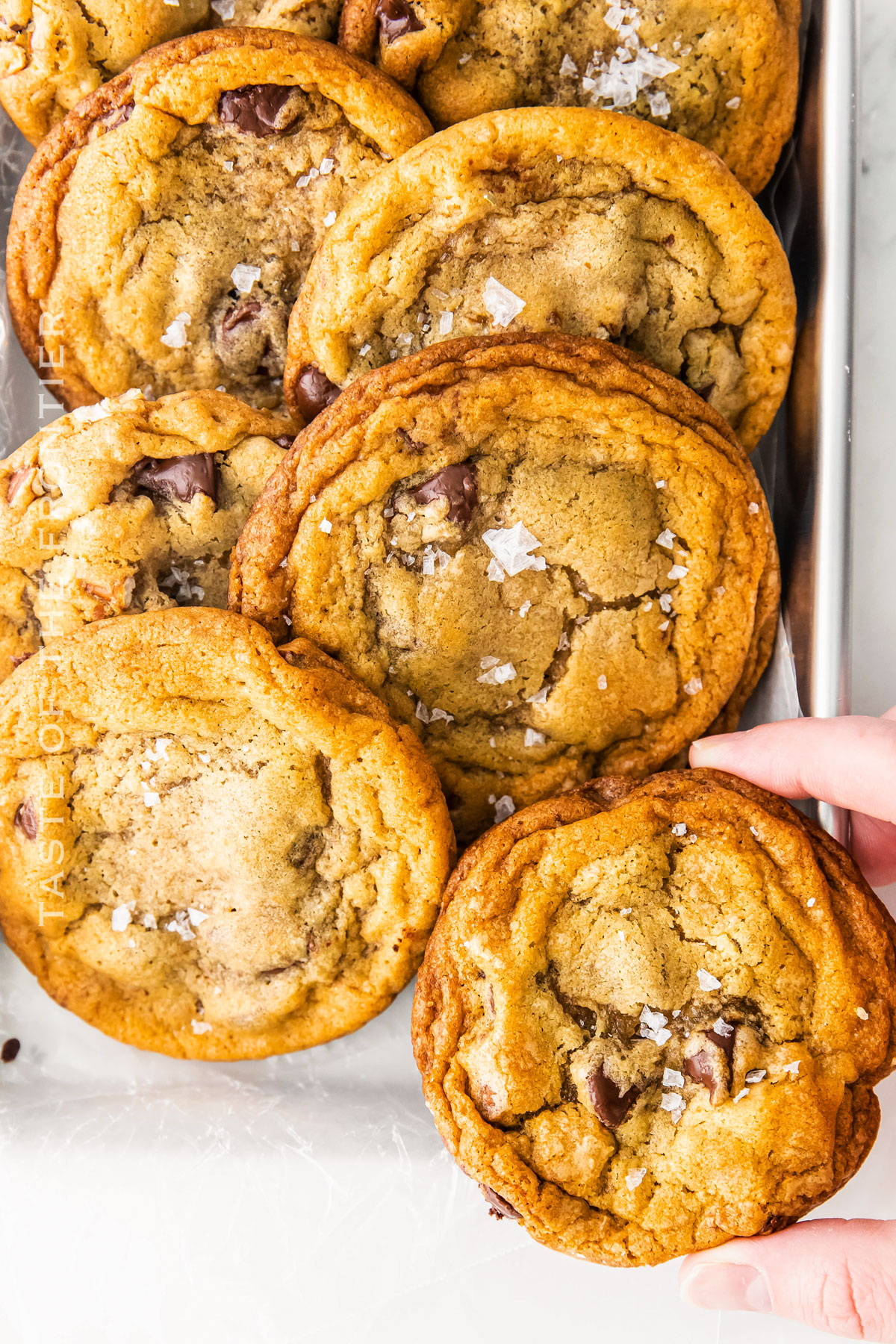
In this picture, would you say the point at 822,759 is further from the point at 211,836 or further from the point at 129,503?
the point at 129,503

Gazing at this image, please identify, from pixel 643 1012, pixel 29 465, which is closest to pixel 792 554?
pixel 643 1012

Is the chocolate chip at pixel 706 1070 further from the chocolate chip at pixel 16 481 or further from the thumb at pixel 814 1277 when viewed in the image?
the chocolate chip at pixel 16 481

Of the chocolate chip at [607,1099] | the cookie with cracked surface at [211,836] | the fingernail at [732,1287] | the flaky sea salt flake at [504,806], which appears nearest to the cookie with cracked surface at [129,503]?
the cookie with cracked surface at [211,836]

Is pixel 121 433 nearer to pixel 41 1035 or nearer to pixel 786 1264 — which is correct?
pixel 41 1035

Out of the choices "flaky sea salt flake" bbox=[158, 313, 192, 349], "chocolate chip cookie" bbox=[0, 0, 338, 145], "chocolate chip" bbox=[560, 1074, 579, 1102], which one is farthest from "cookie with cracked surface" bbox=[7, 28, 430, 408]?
"chocolate chip" bbox=[560, 1074, 579, 1102]

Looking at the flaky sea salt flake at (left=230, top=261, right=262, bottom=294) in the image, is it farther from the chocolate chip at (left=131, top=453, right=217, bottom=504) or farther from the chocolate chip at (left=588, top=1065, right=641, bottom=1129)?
the chocolate chip at (left=588, top=1065, right=641, bottom=1129)

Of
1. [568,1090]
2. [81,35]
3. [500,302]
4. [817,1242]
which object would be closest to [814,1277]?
[817,1242]
